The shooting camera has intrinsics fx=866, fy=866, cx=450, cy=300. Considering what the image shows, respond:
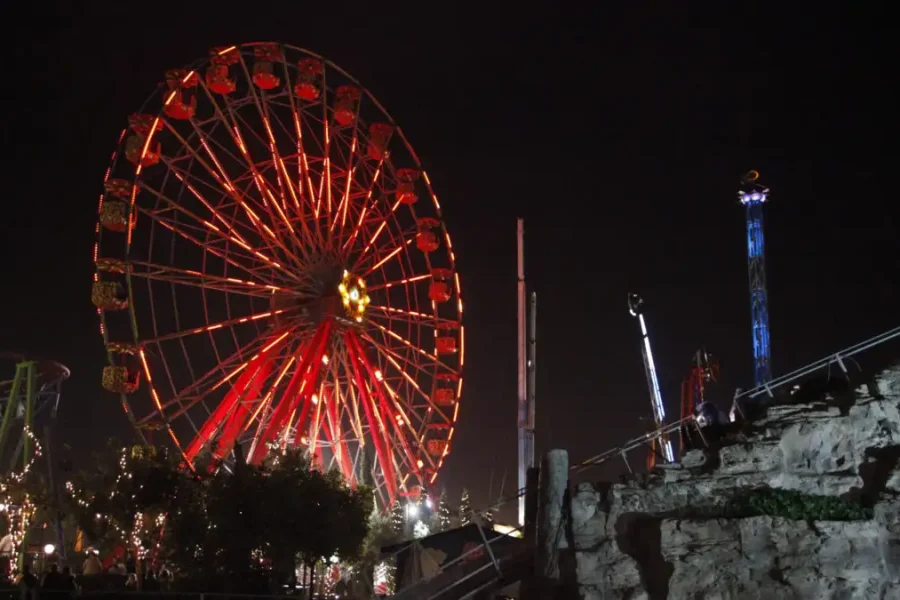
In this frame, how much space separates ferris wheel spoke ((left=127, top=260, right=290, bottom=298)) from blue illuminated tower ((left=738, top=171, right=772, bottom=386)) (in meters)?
16.9

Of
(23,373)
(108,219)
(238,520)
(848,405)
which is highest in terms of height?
(108,219)

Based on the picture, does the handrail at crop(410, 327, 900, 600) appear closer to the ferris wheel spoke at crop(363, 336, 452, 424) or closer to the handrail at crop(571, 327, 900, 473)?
the handrail at crop(571, 327, 900, 473)

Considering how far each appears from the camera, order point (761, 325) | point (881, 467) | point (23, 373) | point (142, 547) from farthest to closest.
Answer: point (23, 373), point (761, 325), point (142, 547), point (881, 467)

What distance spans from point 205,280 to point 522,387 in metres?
10.5

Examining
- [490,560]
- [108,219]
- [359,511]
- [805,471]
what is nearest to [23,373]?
[108,219]

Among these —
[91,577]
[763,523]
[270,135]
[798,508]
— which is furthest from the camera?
[270,135]

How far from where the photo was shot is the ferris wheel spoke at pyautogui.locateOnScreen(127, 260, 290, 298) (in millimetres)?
26202

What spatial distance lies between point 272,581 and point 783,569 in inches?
469

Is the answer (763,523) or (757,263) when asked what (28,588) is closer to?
(763,523)

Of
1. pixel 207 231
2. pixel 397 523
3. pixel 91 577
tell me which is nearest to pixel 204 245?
pixel 207 231

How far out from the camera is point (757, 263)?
108 feet

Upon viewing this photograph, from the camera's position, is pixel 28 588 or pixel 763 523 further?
pixel 28 588

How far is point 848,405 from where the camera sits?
14.4m

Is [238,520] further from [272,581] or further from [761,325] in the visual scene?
[761,325]
